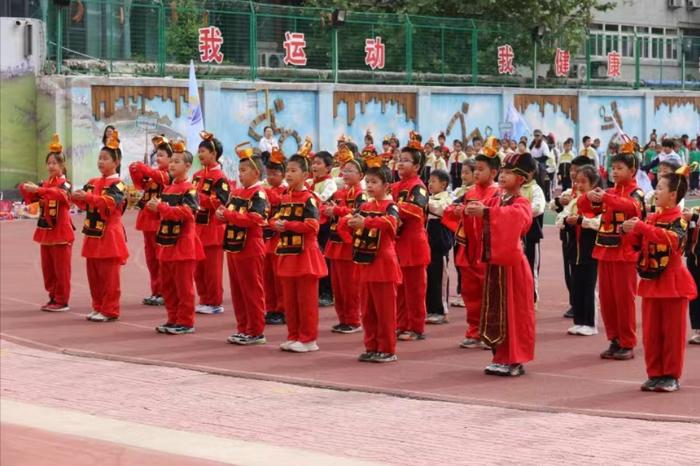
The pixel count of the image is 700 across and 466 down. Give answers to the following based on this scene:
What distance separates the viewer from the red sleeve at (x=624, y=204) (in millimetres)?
11984

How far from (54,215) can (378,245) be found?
4.65 metres

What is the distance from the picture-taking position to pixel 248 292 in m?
13.0

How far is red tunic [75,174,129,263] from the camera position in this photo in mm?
14328

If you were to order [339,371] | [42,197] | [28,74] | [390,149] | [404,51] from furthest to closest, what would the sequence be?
[404,51], [28,74], [390,149], [42,197], [339,371]

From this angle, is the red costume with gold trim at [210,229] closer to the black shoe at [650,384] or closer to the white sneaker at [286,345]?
the white sneaker at [286,345]

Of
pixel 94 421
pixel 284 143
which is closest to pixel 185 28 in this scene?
pixel 284 143

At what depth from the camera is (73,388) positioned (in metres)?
11.1

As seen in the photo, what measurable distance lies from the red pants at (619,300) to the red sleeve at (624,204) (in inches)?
17.8

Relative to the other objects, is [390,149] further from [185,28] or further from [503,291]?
[503,291]

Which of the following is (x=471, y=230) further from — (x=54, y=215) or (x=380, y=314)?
(x=54, y=215)

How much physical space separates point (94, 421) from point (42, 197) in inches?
226

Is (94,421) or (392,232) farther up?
(392,232)

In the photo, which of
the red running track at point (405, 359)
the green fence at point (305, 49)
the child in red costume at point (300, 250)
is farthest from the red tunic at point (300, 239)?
the green fence at point (305, 49)

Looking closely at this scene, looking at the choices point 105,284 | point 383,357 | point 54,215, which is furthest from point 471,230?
point 54,215
